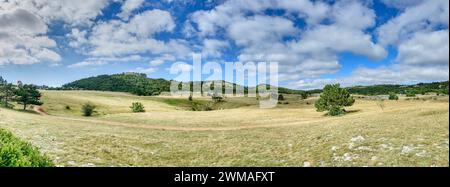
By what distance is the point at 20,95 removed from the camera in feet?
330

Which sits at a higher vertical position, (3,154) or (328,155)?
(3,154)

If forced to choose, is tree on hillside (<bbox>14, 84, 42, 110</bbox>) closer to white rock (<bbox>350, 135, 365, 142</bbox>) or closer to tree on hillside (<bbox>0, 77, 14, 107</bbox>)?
tree on hillside (<bbox>0, 77, 14, 107</bbox>)

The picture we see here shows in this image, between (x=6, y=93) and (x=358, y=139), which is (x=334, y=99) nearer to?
(x=358, y=139)

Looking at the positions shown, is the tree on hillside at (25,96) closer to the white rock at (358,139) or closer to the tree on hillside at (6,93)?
the tree on hillside at (6,93)

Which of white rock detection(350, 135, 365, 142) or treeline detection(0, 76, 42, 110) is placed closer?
white rock detection(350, 135, 365, 142)

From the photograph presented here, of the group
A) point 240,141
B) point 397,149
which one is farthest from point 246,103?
point 397,149

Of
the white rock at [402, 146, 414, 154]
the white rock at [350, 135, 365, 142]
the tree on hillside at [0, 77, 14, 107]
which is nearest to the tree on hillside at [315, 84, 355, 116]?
the white rock at [350, 135, 365, 142]

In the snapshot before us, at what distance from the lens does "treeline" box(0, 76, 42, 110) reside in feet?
333

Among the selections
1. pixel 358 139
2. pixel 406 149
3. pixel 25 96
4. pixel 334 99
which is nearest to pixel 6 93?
pixel 25 96

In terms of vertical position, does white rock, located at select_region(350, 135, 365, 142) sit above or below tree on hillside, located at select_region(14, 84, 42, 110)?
below

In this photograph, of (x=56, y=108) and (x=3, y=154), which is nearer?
(x=3, y=154)
